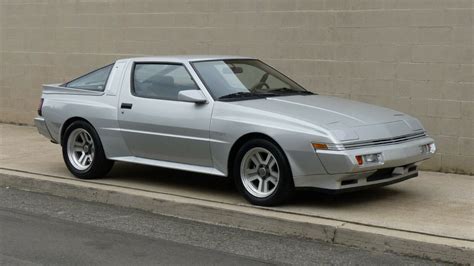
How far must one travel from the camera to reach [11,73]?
13.1 metres

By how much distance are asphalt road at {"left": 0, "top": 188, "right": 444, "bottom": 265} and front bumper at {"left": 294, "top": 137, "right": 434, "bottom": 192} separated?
604 mm

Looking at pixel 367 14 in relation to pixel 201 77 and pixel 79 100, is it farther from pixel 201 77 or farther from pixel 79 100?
pixel 79 100

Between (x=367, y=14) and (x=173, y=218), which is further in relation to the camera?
(x=367, y=14)

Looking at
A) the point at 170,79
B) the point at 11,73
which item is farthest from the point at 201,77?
the point at 11,73

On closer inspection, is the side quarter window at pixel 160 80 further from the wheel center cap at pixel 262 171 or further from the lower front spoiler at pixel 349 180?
the lower front spoiler at pixel 349 180

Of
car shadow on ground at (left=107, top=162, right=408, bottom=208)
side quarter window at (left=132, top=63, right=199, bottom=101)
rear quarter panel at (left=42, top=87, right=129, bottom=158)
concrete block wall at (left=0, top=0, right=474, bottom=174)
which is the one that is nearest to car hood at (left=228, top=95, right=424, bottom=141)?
car shadow on ground at (left=107, top=162, right=408, bottom=208)

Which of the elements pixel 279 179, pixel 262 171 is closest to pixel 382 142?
pixel 279 179

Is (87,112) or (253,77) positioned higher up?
(253,77)

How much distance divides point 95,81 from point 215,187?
1.98 metres

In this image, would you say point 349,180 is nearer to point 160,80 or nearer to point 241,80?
point 241,80

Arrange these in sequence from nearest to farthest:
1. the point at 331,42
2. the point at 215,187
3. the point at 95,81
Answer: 1. the point at 215,187
2. the point at 95,81
3. the point at 331,42

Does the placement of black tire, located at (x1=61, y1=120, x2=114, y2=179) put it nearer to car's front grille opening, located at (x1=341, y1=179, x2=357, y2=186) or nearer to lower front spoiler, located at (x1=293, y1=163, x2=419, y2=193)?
lower front spoiler, located at (x1=293, y1=163, x2=419, y2=193)

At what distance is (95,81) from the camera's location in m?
7.97

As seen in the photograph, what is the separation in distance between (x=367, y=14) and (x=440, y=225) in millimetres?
3917
